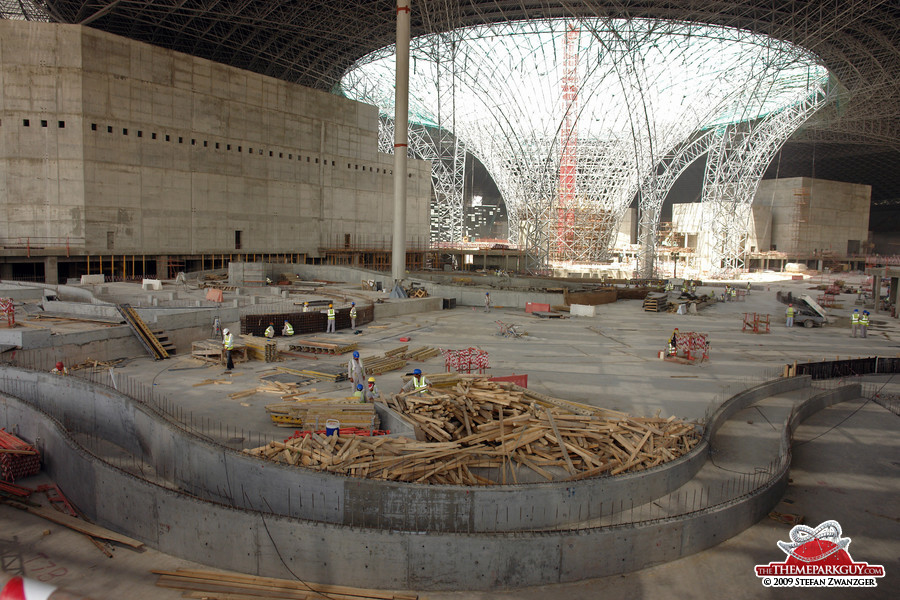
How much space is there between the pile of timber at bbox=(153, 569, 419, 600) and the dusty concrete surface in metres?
0.32

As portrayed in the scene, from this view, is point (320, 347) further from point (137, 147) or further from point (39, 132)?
point (39, 132)

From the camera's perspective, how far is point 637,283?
47062mm

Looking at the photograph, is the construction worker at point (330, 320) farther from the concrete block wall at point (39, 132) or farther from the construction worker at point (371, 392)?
the concrete block wall at point (39, 132)

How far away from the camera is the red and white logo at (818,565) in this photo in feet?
27.9

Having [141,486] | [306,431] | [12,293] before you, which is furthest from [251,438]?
[12,293]

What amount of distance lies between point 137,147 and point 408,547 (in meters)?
39.1

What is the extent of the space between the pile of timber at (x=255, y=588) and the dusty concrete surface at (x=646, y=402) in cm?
32

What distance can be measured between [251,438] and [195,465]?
1.32m

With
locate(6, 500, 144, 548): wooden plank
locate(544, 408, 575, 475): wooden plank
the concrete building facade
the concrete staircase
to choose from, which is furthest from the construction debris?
the concrete building facade

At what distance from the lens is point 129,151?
128 feet

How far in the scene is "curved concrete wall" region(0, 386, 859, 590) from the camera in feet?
27.6

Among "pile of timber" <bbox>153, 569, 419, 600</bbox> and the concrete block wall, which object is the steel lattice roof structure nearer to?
the concrete block wall

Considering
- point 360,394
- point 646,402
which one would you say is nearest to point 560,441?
point 360,394

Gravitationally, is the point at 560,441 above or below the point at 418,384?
below
